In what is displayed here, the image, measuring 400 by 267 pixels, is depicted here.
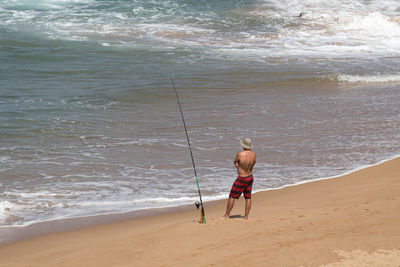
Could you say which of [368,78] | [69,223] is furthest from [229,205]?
[368,78]

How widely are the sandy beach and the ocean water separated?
74 centimetres

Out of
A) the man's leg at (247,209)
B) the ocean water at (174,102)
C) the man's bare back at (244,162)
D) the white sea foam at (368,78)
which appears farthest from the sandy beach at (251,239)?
the white sea foam at (368,78)

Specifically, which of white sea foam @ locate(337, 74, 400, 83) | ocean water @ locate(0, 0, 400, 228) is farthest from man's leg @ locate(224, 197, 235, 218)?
white sea foam @ locate(337, 74, 400, 83)

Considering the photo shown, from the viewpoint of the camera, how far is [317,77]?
47.9ft

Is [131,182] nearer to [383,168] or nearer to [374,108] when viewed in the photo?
[383,168]

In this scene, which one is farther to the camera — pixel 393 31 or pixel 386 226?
pixel 393 31

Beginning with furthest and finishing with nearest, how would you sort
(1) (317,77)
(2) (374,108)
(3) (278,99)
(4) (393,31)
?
(4) (393,31), (1) (317,77), (3) (278,99), (2) (374,108)

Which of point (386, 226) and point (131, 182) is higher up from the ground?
point (386, 226)

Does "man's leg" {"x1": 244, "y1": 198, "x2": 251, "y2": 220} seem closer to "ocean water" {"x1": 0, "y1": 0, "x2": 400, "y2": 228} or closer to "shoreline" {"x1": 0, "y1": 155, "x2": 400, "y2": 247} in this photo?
"shoreline" {"x1": 0, "y1": 155, "x2": 400, "y2": 247}

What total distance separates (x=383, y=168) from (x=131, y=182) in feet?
10.3

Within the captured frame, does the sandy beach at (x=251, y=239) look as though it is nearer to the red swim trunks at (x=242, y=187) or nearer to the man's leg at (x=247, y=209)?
the man's leg at (x=247, y=209)

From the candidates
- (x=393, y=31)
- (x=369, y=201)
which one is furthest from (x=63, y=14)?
(x=369, y=201)

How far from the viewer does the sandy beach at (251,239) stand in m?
4.24

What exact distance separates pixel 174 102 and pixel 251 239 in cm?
711
